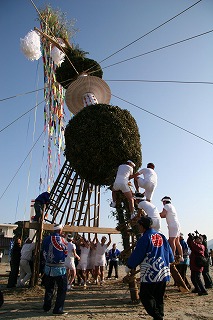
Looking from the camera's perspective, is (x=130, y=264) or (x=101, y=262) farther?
(x=101, y=262)

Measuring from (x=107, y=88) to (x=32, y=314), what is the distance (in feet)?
29.2

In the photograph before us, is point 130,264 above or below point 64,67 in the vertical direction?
below

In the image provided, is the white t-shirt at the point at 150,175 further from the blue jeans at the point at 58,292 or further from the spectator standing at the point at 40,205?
the spectator standing at the point at 40,205

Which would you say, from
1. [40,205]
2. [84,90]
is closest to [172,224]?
[40,205]

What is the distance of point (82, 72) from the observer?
12.5 meters

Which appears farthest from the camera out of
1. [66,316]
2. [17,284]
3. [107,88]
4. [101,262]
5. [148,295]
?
[107,88]

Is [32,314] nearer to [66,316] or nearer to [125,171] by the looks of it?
[66,316]

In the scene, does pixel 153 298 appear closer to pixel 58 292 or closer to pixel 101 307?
pixel 58 292

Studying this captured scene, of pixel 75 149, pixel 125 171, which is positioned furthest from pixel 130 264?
pixel 75 149

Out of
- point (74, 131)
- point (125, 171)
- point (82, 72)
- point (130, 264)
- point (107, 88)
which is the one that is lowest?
point (130, 264)

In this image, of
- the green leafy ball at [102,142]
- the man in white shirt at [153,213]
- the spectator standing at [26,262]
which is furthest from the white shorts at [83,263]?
the man in white shirt at [153,213]

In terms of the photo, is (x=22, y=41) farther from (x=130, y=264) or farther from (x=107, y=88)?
(x=130, y=264)

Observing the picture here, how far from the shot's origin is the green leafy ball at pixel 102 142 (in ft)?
27.7

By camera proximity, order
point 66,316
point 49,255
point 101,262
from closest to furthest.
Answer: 1. point 66,316
2. point 49,255
3. point 101,262
